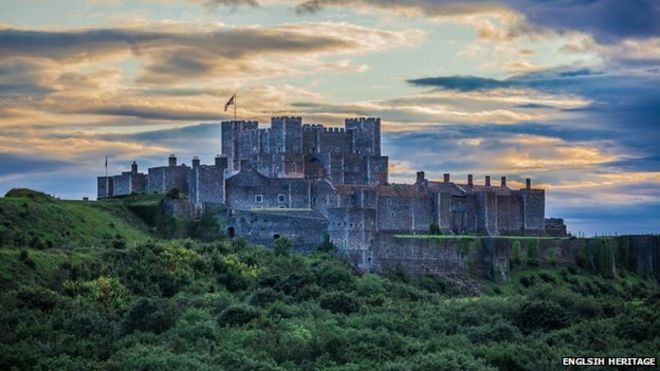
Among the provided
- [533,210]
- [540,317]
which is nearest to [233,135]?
[533,210]

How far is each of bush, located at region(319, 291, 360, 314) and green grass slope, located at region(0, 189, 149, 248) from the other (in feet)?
44.3

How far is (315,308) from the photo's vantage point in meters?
58.5

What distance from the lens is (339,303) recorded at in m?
60.0

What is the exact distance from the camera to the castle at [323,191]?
252 feet

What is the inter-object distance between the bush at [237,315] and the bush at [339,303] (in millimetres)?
5842

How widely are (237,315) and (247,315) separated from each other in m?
0.47

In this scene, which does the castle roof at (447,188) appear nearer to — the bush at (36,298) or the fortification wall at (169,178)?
the fortification wall at (169,178)

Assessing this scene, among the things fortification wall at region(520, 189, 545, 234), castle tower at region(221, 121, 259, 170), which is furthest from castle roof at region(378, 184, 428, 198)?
fortification wall at region(520, 189, 545, 234)

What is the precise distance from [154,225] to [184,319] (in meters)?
27.1

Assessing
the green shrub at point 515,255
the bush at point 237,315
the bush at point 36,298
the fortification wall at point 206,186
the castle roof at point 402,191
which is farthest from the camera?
the castle roof at point 402,191

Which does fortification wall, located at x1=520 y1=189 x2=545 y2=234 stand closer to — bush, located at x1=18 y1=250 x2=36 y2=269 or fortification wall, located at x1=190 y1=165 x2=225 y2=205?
fortification wall, located at x1=190 y1=165 x2=225 y2=205

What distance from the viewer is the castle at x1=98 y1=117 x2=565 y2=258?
7669 cm

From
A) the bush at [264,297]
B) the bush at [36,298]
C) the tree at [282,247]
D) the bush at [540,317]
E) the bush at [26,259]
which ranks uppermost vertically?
the bush at [26,259]

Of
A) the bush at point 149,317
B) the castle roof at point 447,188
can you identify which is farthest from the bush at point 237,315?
the castle roof at point 447,188
